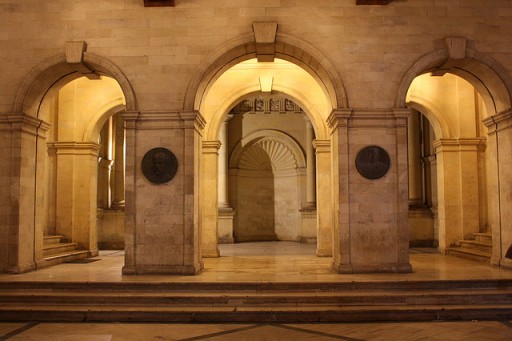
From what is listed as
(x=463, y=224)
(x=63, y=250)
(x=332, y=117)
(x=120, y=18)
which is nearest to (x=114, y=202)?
(x=63, y=250)

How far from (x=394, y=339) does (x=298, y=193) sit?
16.8 m

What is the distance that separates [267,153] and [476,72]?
1365cm

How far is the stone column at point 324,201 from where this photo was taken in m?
A: 15.7

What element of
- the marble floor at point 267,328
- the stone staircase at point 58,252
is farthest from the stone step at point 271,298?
the stone staircase at point 58,252

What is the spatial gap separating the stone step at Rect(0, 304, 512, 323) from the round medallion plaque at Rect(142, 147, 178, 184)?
3480 millimetres

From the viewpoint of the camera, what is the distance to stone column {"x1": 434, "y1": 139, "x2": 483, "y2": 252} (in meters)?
15.9

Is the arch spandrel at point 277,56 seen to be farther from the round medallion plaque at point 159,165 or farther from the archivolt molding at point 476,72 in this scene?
the archivolt molding at point 476,72

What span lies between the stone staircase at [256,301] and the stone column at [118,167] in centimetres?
1049

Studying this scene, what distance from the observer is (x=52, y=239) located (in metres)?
15.4

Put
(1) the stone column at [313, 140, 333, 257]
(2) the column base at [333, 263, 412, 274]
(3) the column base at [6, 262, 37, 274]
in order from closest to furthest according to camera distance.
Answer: (2) the column base at [333, 263, 412, 274] → (3) the column base at [6, 262, 37, 274] → (1) the stone column at [313, 140, 333, 257]

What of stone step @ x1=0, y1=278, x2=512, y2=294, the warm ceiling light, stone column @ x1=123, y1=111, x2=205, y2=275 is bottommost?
stone step @ x1=0, y1=278, x2=512, y2=294

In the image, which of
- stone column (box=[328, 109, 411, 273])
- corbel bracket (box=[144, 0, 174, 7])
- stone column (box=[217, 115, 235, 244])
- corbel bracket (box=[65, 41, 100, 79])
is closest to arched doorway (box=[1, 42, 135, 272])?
corbel bracket (box=[65, 41, 100, 79])

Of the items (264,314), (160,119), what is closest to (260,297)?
(264,314)

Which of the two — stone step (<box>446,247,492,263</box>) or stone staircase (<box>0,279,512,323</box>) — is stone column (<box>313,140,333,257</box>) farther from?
stone staircase (<box>0,279,512,323</box>)
